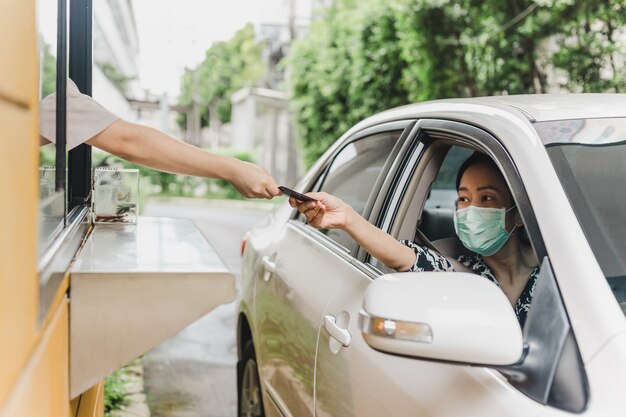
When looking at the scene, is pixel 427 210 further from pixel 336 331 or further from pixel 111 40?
pixel 111 40

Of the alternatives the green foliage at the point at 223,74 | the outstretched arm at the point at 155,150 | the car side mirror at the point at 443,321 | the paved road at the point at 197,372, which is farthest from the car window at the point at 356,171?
the green foliage at the point at 223,74

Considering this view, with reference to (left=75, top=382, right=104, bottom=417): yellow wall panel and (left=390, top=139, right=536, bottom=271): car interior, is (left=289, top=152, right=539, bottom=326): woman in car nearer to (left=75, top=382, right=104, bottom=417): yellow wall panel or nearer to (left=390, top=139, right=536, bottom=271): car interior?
(left=390, top=139, right=536, bottom=271): car interior

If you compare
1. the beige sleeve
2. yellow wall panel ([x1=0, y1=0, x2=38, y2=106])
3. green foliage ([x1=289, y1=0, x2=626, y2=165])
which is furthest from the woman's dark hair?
green foliage ([x1=289, y1=0, x2=626, y2=165])

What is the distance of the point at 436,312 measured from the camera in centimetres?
165

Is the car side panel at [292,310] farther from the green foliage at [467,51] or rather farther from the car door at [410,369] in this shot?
the green foliage at [467,51]

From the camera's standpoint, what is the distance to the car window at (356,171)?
10.4 feet

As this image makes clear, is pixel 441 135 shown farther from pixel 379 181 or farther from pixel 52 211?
pixel 52 211

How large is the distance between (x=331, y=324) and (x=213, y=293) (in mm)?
651

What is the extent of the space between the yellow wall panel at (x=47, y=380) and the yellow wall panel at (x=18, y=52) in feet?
1.36

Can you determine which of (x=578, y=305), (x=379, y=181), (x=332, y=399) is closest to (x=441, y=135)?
(x=379, y=181)

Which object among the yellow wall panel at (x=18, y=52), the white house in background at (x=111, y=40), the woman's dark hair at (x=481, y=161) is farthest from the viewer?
the white house in background at (x=111, y=40)

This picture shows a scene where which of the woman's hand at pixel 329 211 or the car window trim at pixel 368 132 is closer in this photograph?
the woman's hand at pixel 329 211

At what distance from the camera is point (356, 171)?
3.49 meters

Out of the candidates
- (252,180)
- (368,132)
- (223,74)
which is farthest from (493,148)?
(223,74)
